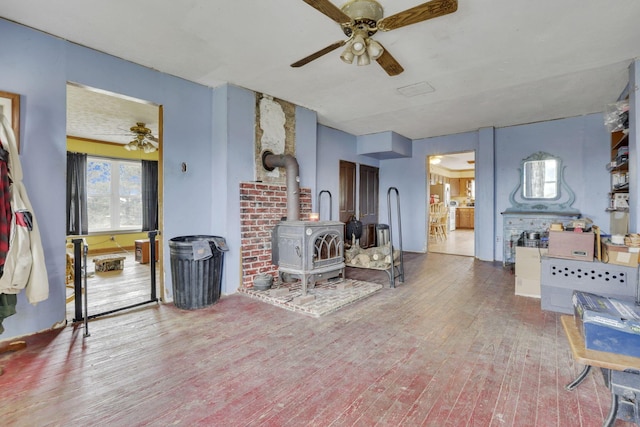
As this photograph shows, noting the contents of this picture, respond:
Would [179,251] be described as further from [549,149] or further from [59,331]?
[549,149]

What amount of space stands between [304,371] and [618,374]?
169 cm

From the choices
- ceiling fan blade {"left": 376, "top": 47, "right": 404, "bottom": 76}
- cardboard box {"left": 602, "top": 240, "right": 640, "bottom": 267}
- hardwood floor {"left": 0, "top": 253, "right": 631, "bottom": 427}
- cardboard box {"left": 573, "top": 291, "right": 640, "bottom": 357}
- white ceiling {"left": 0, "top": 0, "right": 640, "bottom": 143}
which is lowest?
hardwood floor {"left": 0, "top": 253, "right": 631, "bottom": 427}

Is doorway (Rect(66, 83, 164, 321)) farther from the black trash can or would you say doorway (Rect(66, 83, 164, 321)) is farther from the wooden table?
the wooden table

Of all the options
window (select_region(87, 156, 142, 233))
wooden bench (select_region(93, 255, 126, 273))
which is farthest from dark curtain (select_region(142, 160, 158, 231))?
wooden bench (select_region(93, 255, 126, 273))

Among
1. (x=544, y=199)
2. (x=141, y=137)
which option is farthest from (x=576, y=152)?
(x=141, y=137)

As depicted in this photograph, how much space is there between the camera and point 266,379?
1.95 m

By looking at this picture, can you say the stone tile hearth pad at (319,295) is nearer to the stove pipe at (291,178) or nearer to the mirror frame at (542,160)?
the stove pipe at (291,178)

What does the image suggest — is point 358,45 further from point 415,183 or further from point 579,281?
point 415,183

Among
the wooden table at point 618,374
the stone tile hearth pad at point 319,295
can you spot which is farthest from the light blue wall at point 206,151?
the wooden table at point 618,374

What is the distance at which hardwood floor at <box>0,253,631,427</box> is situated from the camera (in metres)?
1.63

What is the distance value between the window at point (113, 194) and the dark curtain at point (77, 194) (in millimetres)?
296

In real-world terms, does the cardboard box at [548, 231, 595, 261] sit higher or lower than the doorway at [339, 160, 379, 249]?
lower

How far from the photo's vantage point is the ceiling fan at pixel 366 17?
1957mm

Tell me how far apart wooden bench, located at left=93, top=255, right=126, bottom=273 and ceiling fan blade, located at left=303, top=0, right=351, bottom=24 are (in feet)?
16.4
